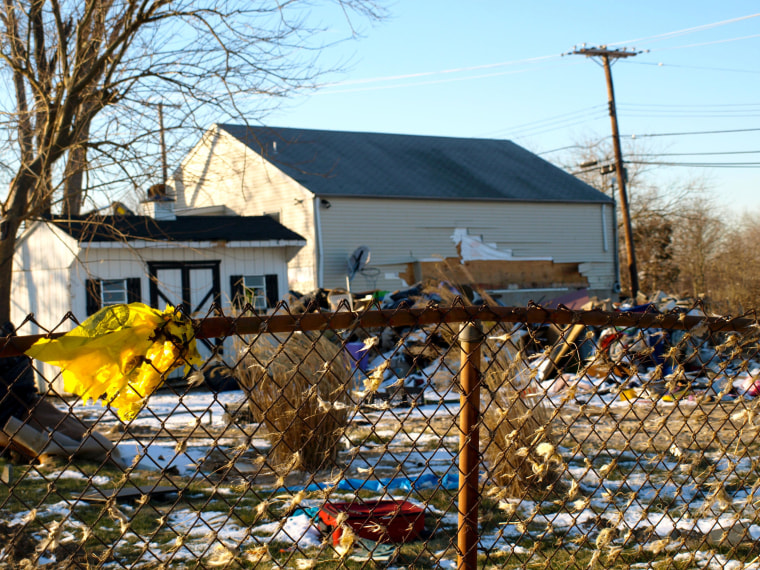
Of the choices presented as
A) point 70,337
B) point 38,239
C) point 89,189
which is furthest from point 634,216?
point 70,337

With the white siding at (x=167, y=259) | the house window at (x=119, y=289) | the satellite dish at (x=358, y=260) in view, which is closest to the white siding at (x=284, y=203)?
the satellite dish at (x=358, y=260)

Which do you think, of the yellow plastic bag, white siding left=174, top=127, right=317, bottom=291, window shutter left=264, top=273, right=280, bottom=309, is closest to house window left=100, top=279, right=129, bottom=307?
window shutter left=264, top=273, right=280, bottom=309

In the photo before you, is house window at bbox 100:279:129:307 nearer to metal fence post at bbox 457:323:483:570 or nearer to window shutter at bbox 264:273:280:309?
window shutter at bbox 264:273:280:309

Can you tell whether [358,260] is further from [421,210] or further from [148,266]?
[148,266]

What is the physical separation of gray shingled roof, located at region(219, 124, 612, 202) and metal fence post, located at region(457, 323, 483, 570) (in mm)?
18352

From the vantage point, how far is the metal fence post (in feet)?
7.90

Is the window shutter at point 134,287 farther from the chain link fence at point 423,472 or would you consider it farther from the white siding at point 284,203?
the chain link fence at point 423,472

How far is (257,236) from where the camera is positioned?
1686 centimetres

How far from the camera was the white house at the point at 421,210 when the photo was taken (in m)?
21.0

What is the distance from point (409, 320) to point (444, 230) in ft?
67.9

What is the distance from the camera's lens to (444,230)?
→ 22828mm

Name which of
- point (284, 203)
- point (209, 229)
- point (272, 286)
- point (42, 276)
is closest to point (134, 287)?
point (42, 276)

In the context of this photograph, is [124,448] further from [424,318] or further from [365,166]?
[365,166]

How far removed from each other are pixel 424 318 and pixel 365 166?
70.0 feet
